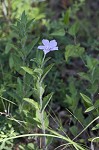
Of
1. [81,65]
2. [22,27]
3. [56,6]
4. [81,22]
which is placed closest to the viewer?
[22,27]

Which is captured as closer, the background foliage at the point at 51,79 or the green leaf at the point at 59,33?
the background foliage at the point at 51,79

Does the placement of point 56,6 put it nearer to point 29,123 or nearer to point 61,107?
point 61,107

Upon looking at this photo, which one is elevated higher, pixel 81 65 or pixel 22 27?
pixel 22 27

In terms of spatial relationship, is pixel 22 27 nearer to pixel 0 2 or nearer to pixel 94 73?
pixel 94 73

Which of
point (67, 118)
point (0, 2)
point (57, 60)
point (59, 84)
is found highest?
point (0, 2)

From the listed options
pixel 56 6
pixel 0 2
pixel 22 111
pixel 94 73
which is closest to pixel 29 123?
pixel 22 111

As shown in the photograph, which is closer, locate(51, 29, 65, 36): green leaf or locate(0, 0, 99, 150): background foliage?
locate(0, 0, 99, 150): background foliage

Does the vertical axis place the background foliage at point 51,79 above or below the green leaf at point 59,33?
below

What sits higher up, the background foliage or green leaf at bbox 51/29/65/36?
green leaf at bbox 51/29/65/36

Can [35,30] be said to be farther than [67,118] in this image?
Yes

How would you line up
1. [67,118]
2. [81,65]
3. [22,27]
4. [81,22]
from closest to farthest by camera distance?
[22,27] → [67,118] → [81,65] → [81,22]

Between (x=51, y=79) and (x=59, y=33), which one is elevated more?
(x=59, y=33)
